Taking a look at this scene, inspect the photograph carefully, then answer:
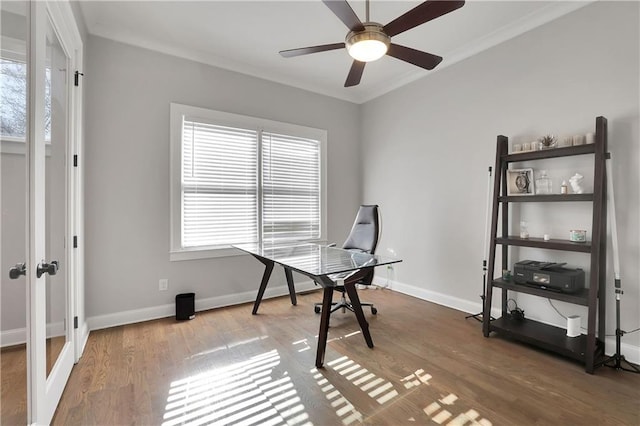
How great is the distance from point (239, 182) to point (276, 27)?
1.69 meters

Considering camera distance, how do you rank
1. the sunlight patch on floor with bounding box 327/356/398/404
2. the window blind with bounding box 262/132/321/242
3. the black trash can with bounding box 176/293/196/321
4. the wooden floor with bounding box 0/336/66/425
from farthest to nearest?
1. the window blind with bounding box 262/132/321/242
2. the black trash can with bounding box 176/293/196/321
3. the sunlight patch on floor with bounding box 327/356/398/404
4. the wooden floor with bounding box 0/336/66/425

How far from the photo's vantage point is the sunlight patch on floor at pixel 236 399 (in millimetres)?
1654

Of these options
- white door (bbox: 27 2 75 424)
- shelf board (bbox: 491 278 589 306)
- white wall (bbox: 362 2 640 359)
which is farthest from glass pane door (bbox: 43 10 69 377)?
white wall (bbox: 362 2 640 359)

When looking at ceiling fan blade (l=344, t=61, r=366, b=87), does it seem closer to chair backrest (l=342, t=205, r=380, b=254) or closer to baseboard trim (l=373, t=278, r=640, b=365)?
chair backrest (l=342, t=205, r=380, b=254)

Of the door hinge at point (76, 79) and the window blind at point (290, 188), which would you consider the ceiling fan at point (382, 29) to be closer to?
the door hinge at point (76, 79)

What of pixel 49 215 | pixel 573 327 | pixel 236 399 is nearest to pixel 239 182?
pixel 49 215

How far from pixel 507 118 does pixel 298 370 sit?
299 cm

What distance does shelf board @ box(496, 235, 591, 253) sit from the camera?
2.21 m

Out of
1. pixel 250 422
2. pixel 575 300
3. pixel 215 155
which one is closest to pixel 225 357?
pixel 250 422

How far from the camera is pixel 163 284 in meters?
3.15

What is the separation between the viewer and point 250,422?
5.36ft

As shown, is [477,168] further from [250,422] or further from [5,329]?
[5,329]

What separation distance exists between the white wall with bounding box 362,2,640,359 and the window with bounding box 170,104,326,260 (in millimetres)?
1000

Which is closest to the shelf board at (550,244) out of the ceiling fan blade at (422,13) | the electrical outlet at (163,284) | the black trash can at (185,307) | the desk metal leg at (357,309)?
the desk metal leg at (357,309)
